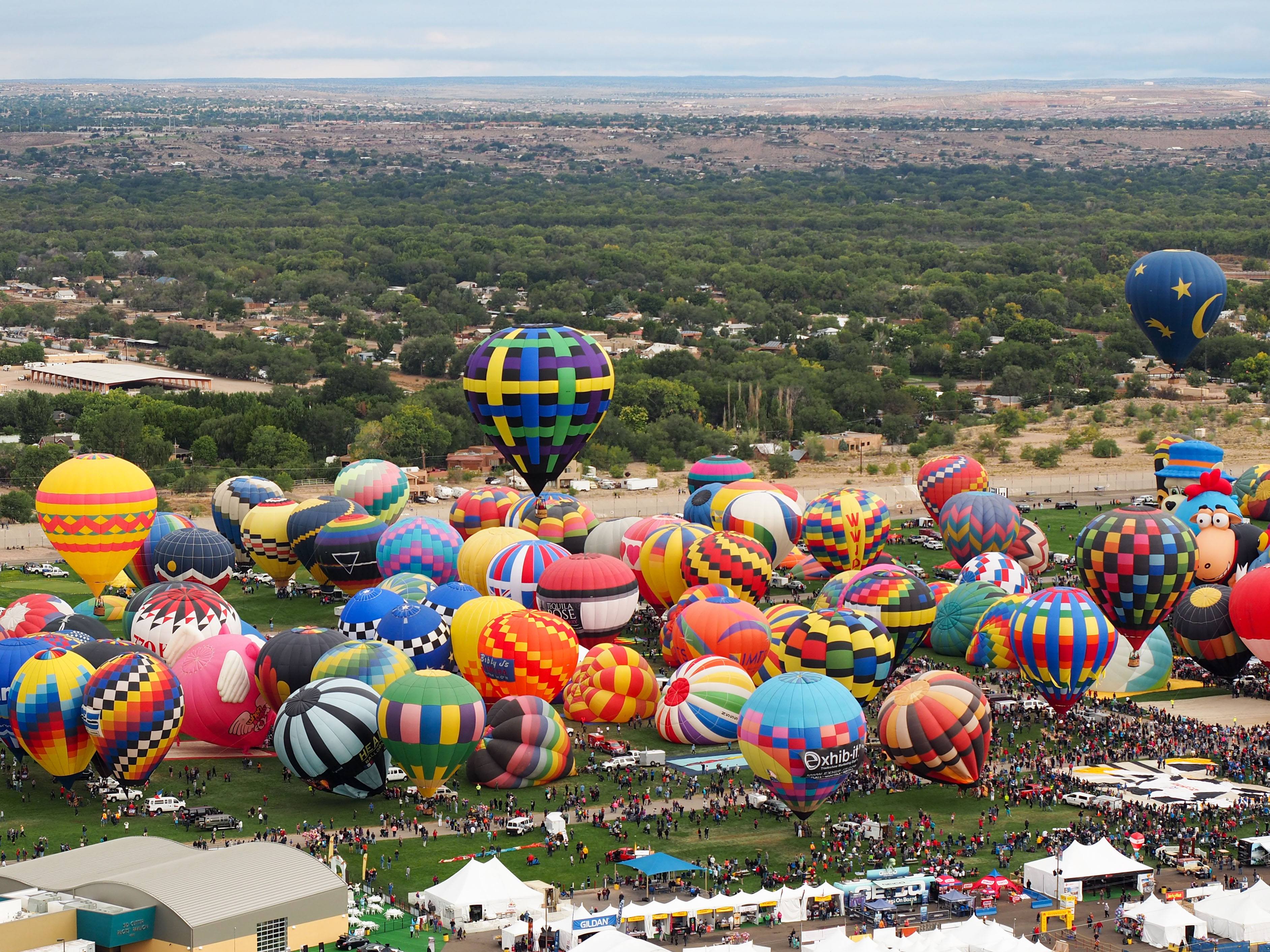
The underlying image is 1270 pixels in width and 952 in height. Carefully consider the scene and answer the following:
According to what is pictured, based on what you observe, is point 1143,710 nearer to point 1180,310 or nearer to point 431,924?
point 431,924

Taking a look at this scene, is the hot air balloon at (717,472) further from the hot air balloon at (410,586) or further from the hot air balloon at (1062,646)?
the hot air balloon at (1062,646)

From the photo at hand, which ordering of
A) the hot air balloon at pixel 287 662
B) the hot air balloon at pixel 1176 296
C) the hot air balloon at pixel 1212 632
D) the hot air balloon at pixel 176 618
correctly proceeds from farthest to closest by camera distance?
the hot air balloon at pixel 1176 296 → the hot air balloon at pixel 1212 632 → the hot air balloon at pixel 176 618 → the hot air balloon at pixel 287 662

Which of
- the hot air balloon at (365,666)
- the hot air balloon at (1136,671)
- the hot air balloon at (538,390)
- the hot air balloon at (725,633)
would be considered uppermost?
the hot air balloon at (538,390)

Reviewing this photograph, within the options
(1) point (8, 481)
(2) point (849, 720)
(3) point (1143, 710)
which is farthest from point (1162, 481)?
(1) point (8, 481)

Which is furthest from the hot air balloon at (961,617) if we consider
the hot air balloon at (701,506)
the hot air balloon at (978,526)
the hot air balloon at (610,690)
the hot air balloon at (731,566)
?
the hot air balloon at (701,506)

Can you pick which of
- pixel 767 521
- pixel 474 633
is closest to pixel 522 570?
pixel 474 633

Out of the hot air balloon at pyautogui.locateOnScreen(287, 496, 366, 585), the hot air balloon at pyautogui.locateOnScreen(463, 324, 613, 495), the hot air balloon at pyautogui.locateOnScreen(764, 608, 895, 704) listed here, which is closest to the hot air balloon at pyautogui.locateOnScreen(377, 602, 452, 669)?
the hot air balloon at pyautogui.locateOnScreen(764, 608, 895, 704)

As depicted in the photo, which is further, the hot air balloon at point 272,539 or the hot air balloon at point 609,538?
the hot air balloon at point 272,539
